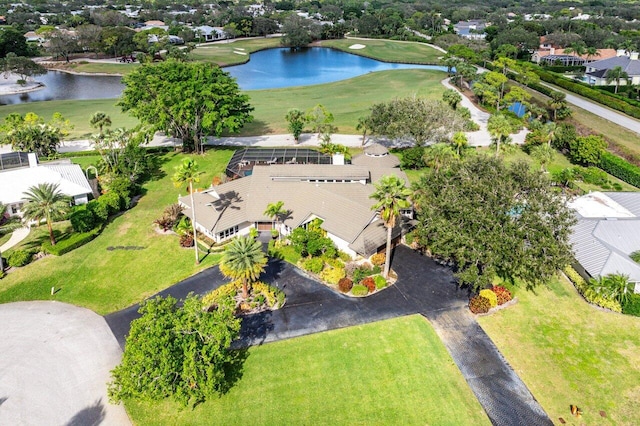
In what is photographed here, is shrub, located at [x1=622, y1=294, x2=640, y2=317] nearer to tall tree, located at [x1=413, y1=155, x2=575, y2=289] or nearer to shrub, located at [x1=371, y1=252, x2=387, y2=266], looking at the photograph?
tall tree, located at [x1=413, y1=155, x2=575, y2=289]

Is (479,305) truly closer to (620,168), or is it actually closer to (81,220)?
(81,220)

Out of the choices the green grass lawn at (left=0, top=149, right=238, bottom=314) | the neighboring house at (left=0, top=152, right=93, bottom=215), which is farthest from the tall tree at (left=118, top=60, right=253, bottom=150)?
Answer: the green grass lawn at (left=0, top=149, right=238, bottom=314)

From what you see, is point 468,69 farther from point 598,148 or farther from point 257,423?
point 257,423

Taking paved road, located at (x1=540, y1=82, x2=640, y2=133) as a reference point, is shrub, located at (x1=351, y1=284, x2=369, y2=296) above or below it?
below

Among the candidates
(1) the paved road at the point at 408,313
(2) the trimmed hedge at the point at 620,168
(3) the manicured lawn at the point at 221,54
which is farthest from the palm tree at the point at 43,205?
(3) the manicured lawn at the point at 221,54

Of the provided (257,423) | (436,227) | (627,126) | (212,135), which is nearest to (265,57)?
(212,135)

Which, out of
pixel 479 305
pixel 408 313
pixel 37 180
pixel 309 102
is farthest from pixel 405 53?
pixel 408 313
